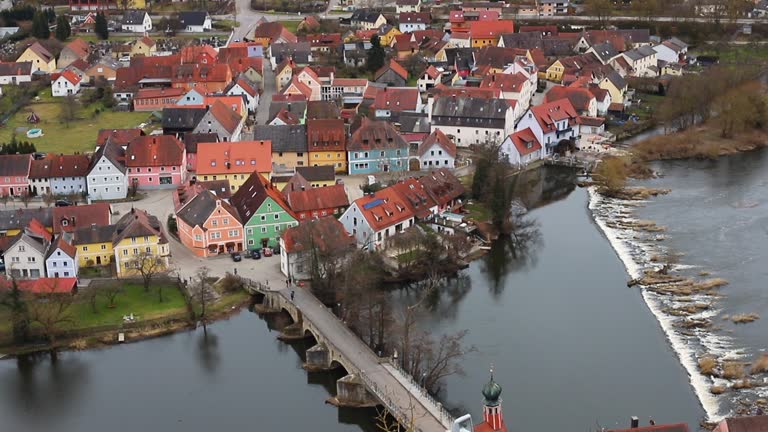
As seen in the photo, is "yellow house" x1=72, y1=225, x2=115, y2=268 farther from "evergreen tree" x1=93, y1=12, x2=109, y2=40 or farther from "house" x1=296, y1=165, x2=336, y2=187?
"evergreen tree" x1=93, y1=12, x2=109, y2=40

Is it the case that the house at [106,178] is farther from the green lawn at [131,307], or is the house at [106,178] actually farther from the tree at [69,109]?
the tree at [69,109]

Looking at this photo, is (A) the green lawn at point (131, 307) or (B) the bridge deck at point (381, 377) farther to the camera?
(A) the green lawn at point (131, 307)

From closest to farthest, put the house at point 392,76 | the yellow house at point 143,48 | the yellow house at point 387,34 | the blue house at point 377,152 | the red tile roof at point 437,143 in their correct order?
the blue house at point 377,152 < the red tile roof at point 437,143 < the house at point 392,76 < the yellow house at point 143,48 < the yellow house at point 387,34

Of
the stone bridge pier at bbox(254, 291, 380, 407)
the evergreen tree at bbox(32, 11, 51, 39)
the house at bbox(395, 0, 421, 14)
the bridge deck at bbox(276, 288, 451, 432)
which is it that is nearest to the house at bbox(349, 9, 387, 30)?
the house at bbox(395, 0, 421, 14)

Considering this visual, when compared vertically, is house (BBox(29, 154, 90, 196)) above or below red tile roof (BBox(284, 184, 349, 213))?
above

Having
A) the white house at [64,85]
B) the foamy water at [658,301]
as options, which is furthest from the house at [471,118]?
the white house at [64,85]

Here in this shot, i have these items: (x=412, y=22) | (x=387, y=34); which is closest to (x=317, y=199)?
(x=387, y=34)
